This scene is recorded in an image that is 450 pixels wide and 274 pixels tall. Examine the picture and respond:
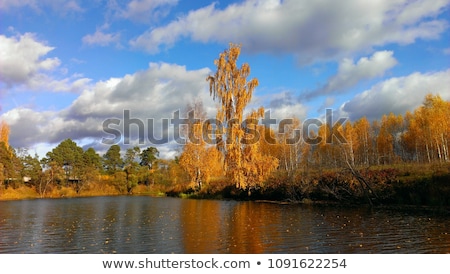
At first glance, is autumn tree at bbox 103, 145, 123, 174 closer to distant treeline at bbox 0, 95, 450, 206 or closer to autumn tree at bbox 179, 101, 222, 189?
distant treeline at bbox 0, 95, 450, 206

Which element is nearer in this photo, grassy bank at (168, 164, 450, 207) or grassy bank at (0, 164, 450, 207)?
grassy bank at (168, 164, 450, 207)

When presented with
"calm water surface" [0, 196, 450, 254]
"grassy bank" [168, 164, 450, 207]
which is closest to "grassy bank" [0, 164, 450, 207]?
"grassy bank" [168, 164, 450, 207]

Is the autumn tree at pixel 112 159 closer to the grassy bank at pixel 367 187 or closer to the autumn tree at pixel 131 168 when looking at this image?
the autumn tree at pixel 131 168

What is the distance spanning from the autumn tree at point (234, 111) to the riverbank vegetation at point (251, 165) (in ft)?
0.30

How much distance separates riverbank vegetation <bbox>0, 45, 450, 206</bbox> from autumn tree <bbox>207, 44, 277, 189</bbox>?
0.09m

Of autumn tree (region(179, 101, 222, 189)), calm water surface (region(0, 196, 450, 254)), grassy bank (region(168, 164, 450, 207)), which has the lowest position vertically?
calm water surface (region(0, 196, 450, 254))

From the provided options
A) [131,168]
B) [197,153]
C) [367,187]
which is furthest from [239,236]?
[131,168]

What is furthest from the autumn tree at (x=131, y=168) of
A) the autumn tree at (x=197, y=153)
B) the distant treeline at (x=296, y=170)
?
the autumn tree at (x=197, y=153)

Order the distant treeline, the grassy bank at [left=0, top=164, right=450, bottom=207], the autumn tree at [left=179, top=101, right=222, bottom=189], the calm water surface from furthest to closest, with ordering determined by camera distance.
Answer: the autumn tree at [left=179, top=101, right=222, bottom=189], the distant treeline, the grassy bank at [left=0, top=164, right=450, bottom=207], the calm water surface

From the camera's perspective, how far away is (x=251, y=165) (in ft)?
106

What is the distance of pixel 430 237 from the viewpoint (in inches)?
501

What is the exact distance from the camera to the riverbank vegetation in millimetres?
26016

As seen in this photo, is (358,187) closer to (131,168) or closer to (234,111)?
(234,111)
